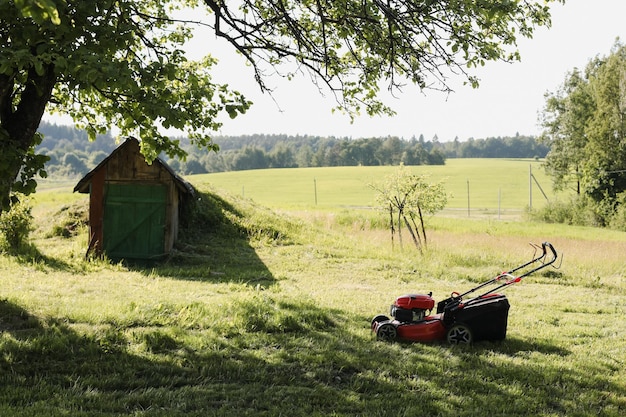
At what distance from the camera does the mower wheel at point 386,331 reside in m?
7.55

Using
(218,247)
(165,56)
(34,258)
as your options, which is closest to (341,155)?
(218,247)

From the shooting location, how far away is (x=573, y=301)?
38.3 feet

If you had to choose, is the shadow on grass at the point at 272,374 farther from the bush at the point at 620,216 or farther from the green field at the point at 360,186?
the green field at the point at 360,186

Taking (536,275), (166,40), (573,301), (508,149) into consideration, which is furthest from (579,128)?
(508,149)

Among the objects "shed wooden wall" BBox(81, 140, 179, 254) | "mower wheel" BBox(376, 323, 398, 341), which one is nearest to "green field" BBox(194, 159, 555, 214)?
"shed wooden wall" BBox(81, 140, 179, 254)

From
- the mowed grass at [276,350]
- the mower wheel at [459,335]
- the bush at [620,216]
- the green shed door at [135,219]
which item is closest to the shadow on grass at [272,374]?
the mowed grass at [276,350]

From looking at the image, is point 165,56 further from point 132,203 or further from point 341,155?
point 341,155

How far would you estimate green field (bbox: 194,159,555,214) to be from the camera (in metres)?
65.4

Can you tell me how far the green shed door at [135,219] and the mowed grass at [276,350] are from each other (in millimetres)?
2047

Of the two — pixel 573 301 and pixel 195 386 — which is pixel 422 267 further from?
pixel 195 386

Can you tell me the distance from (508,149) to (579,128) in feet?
305

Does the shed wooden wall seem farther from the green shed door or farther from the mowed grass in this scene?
the mowed grass

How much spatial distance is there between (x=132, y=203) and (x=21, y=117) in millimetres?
9692

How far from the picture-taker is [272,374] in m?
5.84
